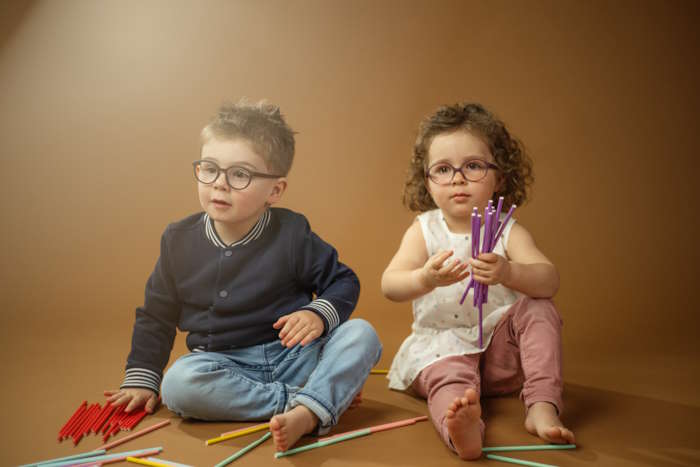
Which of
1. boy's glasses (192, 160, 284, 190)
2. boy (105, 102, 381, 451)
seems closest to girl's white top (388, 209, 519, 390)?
boy (105, 102, 381, 451)

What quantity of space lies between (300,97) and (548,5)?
3.81ft

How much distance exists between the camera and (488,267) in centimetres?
163

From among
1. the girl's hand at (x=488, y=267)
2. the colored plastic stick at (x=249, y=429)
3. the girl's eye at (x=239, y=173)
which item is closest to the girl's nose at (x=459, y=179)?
the girl's hand at (x=488, y=267)

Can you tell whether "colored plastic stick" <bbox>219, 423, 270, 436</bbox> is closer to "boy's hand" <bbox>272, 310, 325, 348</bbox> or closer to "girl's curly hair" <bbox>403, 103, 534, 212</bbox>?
"boy's hand" <bbox>272, 310, 325, 348</bbox>

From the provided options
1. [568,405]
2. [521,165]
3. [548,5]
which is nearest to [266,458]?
[568,405]

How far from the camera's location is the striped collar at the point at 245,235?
72.1 inches

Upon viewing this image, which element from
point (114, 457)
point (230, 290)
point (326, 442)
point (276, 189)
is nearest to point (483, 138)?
point (276, 189)

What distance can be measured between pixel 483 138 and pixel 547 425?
2.68ft

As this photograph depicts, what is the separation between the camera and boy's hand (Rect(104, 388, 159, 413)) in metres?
1.74

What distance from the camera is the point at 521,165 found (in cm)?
204

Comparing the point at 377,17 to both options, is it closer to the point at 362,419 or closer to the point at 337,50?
the point at 337,50

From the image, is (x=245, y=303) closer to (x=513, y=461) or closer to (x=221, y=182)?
(x=221, y=182)

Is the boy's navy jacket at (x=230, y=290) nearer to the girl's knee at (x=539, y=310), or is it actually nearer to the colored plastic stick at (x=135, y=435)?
the colored plastic stick at (x=135, y=435)

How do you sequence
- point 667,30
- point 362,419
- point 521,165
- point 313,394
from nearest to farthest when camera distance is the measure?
1. point 313,394
2. point 362,419
3. point 521,165
4. point 667,30
